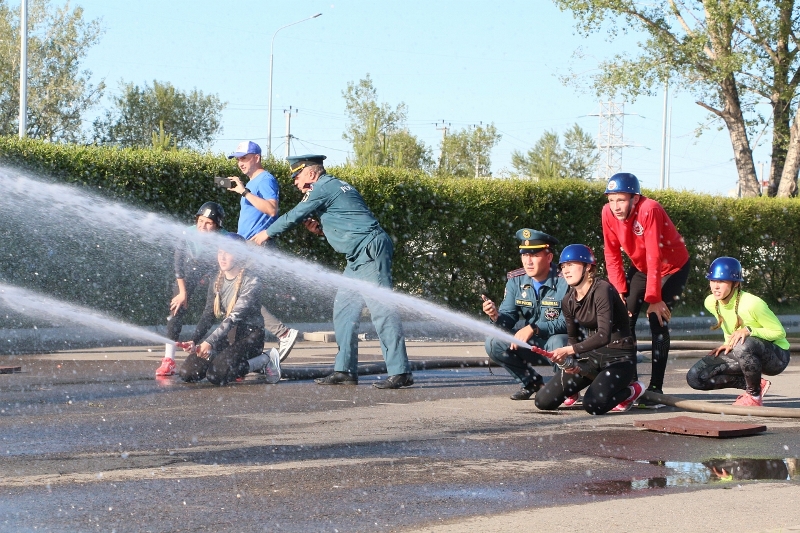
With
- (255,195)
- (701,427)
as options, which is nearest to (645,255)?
(701,427)

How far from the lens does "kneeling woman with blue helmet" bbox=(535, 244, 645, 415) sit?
8000 millimetres

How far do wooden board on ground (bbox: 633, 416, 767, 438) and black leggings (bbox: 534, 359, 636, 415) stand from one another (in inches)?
20.5

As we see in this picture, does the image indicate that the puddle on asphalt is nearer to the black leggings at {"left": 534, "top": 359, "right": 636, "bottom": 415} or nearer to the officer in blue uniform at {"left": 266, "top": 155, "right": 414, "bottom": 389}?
the black leggings at {"left": 534, "top": 359, "right": 636, "bottom": 415}

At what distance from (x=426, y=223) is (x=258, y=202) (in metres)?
8.21

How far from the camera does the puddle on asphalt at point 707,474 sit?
18.1 feet

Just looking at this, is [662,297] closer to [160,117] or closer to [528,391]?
[528,391]

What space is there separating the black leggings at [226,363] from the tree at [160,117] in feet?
133

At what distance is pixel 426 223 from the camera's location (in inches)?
715

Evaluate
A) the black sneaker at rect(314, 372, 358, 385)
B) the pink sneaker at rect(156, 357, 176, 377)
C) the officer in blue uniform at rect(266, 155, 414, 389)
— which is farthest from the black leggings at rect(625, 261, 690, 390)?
the pink sneaker at rect(156, 357, 176, 377)

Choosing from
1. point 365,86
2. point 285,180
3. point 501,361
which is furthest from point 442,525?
point 365,86

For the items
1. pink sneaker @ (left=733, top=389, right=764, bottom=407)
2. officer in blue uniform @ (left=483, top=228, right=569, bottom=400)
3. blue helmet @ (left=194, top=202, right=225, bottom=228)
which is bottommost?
pink sneaker @ (left=733, top=389, right=764, bottom=407)

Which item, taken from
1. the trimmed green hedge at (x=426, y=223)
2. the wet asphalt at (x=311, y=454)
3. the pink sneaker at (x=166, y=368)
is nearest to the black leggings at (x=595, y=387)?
the wet asphalt at (x=311, y=454)

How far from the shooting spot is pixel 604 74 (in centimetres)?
2870

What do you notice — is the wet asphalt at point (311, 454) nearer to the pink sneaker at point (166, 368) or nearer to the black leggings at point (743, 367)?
the pink sneaker at point (166, 368)
